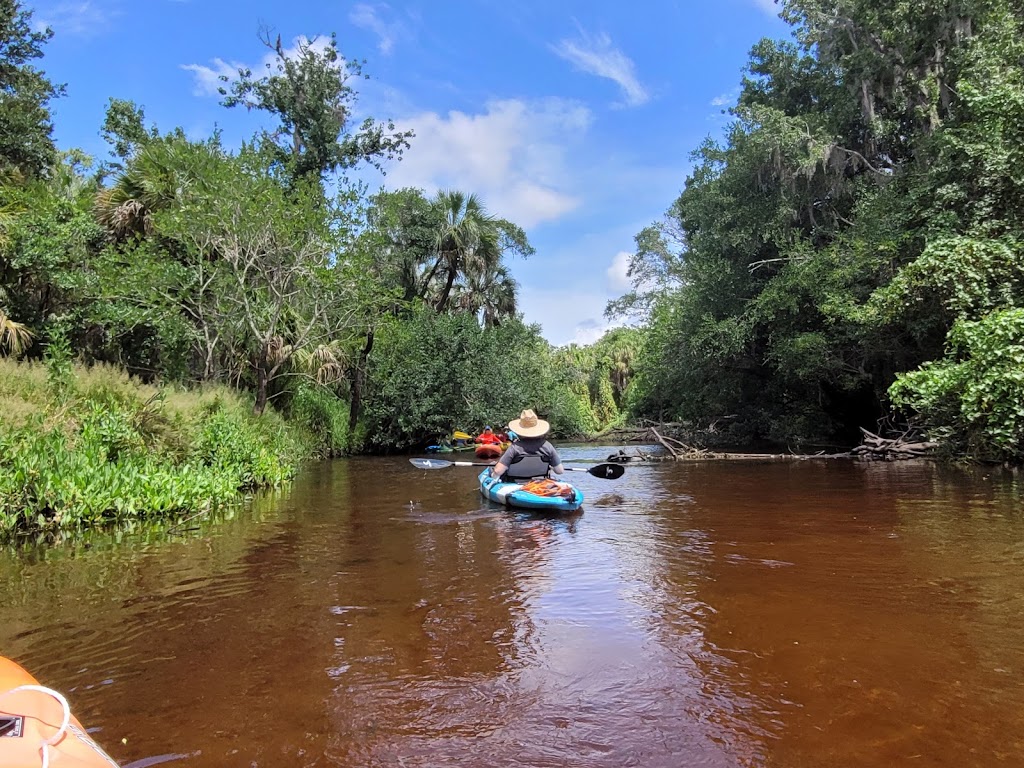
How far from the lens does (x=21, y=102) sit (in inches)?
741

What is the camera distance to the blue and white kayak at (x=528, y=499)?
9.66 meters

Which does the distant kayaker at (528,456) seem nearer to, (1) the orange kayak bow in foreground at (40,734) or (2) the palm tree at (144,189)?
(1) the orange kayak bow in foreground at (40,734)

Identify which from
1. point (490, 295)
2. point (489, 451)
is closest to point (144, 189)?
point (489, 451)

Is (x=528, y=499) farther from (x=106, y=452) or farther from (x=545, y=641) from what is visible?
(x=106, y=452)

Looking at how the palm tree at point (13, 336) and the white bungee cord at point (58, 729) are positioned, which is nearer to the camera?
the white bungee cord at point (58, 729)

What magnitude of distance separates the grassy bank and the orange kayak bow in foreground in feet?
22.4

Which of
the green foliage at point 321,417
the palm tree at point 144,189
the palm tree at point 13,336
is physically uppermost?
the palm tree at point 144,189

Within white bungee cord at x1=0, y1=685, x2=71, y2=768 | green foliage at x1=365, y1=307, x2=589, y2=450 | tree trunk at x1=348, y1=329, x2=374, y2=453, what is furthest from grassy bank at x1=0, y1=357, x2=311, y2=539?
tree trunk at x1=348, y1=329, x2=374, y2=453

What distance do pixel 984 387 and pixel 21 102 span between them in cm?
2482

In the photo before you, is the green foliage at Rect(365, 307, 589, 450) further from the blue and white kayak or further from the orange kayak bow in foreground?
the orange kayak bow in foreground

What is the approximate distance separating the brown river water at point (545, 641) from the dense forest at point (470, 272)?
353 centimetres

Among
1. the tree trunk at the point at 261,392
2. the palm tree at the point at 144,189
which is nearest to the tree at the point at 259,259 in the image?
the tree trunk at the point at 261,392

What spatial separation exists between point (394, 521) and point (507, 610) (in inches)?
179

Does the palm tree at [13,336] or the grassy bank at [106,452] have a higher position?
the palm tree at [13,336]
